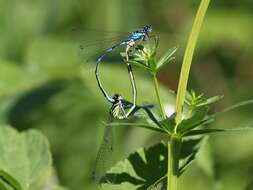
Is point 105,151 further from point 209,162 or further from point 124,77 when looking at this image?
point 124,77

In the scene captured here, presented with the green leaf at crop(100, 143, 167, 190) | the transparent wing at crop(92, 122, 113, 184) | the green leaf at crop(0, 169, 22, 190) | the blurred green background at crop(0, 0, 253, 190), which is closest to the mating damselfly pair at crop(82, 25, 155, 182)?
the transparent wing at crop(92, 122, 113, 184)

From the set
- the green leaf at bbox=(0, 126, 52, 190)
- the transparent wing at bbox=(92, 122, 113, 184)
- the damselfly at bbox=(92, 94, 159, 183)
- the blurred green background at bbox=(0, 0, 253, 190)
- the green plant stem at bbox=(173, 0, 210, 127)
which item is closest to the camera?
the green plant stem at bbox=(173, 0, 210, 127)

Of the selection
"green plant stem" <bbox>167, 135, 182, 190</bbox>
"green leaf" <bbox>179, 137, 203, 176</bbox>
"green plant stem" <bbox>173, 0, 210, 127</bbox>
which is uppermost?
"green plant stem" <bbox>173, 0, 210, 127</bbox>

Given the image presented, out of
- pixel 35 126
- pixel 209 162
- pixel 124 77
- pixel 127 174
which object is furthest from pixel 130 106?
pixel 35 126

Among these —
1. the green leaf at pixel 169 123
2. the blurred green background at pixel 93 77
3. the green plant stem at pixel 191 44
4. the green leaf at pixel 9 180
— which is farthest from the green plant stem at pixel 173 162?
the blurred green background at pixel 93 77

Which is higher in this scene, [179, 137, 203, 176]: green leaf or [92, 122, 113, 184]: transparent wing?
[179, 137, 203, 176]: green leaf

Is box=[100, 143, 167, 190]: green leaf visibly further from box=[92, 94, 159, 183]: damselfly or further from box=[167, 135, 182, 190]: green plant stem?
box=[167, 135, 182, 190]: green plant stem
